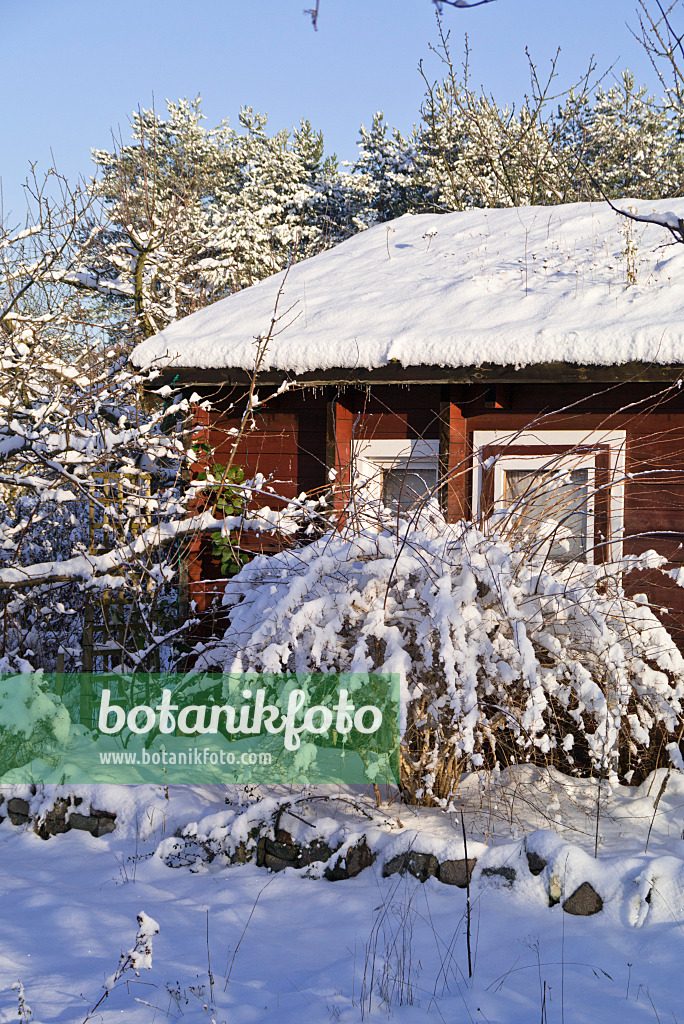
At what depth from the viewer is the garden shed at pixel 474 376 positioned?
18.1 ft

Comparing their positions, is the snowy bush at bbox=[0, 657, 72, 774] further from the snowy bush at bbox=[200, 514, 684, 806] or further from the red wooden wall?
the snowy bush at bbox=[200, 514, 684, 806]

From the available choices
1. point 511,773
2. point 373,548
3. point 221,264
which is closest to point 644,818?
point 511,773

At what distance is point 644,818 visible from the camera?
13.2 feet

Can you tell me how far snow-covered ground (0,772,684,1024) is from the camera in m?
2.74

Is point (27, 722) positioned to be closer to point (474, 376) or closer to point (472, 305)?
point (474, 376)

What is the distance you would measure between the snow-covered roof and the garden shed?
0.02 meters

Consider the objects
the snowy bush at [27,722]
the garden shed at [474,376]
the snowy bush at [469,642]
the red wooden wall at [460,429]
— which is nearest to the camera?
the snowy bush at [469,642]

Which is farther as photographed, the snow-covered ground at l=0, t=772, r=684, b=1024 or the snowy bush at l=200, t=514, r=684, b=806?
the snowy bush at l=200, t=514, r=684, b=806

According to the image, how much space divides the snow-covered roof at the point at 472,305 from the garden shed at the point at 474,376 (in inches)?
0.7

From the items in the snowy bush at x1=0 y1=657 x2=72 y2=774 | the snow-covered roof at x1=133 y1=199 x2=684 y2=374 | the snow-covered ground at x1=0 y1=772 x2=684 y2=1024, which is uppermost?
the snow-covered roof at x1=133 y1=199 x2=684 y2=374
